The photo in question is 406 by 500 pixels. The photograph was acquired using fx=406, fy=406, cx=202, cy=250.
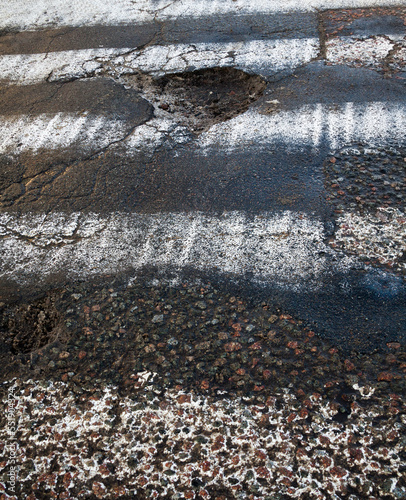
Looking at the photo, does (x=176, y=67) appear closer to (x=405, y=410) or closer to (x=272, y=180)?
(x=272, y=180)

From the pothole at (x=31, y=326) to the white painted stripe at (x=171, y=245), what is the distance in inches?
11.8

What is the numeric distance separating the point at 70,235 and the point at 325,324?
2238 millimetres

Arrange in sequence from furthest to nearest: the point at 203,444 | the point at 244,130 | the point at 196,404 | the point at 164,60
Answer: the point at 164,60
the point at 244,130
the point at 196,404
the point at 203,444

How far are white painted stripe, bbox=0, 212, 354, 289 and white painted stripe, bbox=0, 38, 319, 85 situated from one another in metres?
2.51

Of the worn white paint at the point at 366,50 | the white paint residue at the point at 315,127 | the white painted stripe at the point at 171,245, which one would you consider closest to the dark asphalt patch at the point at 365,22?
the worn white paint at the point at 366,50

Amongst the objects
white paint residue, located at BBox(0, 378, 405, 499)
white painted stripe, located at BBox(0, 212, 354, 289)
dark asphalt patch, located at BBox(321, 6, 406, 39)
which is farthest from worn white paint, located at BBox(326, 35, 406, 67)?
white paint residue, located at BBox(0, 378, 405, 499)

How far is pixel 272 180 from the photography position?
3736mm

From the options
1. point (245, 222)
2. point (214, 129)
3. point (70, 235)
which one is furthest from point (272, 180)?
point (70, 235)

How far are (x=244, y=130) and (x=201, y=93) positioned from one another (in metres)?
1.01

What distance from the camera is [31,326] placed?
2938 millimetres

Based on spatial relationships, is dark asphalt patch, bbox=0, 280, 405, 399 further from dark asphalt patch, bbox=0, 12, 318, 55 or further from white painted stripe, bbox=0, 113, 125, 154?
dark asphalt patch, bbox=0, 12, 318, 55

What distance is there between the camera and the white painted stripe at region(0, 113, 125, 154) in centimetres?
443

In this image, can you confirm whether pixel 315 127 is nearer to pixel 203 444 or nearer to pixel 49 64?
pixel 203 444

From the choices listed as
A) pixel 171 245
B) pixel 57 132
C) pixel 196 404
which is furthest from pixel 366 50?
pixel 196 404
